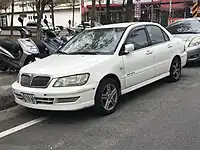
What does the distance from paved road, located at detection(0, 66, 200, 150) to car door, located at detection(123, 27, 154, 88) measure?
454 millimetres

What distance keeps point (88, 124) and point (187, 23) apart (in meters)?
7.16

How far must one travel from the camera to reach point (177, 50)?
788 centimetres

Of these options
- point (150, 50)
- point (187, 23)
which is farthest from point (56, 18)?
point (150, 50)

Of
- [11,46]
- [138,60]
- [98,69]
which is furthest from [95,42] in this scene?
[11,46]

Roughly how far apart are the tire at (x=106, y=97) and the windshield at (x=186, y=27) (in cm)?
578

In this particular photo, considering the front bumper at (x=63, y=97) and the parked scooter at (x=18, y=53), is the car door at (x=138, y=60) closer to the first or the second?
the front bumper at (x=63, y=97)

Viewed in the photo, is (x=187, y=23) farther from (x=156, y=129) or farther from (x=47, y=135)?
(x=47, y=135)

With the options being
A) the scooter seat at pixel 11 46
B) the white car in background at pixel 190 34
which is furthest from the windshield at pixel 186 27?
the scooter seat at pixel 11 46

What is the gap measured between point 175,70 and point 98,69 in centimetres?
310

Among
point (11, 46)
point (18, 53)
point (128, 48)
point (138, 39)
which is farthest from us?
point (11, 46)

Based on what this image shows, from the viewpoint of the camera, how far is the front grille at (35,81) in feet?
16.8

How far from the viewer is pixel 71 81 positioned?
5078 mm

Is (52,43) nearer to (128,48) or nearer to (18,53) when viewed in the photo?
(18,53)

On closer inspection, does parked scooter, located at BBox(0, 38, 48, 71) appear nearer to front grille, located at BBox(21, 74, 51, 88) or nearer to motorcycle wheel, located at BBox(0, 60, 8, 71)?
motorcycle wheel, located at BBox(0, 60, 8, 71)
